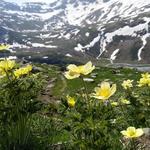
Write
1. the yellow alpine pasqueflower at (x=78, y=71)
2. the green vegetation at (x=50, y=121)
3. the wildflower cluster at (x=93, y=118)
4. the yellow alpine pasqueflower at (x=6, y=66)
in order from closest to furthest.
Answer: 1. the wildflower cluster at (x=93, y=118)
2. the green vegetation at (x=50, y=121)
3. the yellow alpine pasqueflower at (x=78, y=71)
4. the yellow alpine pasqueflower at (x=6, y=66)

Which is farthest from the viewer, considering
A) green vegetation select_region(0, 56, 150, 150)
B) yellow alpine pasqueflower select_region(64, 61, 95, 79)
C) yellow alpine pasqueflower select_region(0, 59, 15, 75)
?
yellow alpine pasqueflower select_region(0, 59, 15, 75)

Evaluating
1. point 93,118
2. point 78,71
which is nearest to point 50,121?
point 93,118

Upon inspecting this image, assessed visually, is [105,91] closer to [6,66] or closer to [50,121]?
[6,66]

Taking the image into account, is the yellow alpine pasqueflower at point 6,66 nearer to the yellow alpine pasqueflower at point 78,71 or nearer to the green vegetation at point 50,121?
the green vegetation at point 50,121

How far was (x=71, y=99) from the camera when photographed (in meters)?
9.91

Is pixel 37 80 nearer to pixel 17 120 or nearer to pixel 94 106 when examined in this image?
pixel 17 120

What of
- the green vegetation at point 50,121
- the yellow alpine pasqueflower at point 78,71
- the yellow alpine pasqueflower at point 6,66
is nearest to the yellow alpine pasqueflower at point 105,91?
the green vegetation at point 50,121

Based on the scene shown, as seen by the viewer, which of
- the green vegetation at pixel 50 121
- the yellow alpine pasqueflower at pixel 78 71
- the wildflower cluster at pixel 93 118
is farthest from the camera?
the yellow alpine pasqueflower at pixel 78 71

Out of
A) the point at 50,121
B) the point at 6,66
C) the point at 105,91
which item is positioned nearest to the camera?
the point at 105,91

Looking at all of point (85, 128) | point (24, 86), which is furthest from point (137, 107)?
point (85, 128)

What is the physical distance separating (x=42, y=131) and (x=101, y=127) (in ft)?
9.39

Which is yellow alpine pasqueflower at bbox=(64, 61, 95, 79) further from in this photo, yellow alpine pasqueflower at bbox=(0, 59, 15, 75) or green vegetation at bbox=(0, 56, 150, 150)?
yellow alpine pasqueflower at bbox=(0, 59, 15, 75)

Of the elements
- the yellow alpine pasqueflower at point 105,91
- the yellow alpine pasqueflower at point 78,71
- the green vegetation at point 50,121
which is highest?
the yellow alpine pasqueflower at point 78,71

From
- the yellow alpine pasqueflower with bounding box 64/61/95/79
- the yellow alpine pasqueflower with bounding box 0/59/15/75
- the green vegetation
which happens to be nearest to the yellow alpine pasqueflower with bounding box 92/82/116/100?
the green vegetation
